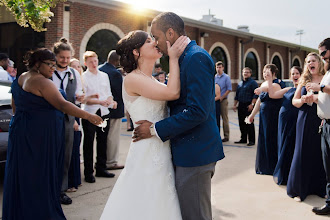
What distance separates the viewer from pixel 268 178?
600 centimetres

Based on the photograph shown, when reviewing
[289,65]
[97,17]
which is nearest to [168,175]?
[97,17]

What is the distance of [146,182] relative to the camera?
243 centimetres

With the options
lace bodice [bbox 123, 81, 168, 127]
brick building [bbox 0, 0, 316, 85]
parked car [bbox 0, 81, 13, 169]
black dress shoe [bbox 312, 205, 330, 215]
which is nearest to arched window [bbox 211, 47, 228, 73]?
brick building [bbox 0, 0, 316, 85]

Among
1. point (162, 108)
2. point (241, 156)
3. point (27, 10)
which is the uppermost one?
point (27, 10)

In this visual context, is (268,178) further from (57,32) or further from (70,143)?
(57,32)

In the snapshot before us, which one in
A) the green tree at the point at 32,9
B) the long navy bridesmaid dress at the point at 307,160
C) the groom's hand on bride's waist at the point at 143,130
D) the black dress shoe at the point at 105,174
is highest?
the green tree at the point at 32,9

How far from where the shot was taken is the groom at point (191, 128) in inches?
86.9

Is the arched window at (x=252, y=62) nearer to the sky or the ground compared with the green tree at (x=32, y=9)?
nearer to the ground

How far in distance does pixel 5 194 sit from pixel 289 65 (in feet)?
94.4

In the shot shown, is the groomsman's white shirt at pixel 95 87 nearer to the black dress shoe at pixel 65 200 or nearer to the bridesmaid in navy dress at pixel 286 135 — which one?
the black dress shoe at pixel 65 200

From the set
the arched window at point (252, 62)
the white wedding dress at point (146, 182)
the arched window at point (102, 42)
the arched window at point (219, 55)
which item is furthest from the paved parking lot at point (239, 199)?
the arched window at point (252, 62)

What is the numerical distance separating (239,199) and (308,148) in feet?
3.91

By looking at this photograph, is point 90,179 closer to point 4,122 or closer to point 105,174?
point 105,174

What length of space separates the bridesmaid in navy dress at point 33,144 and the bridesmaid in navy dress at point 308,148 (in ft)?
10.4
